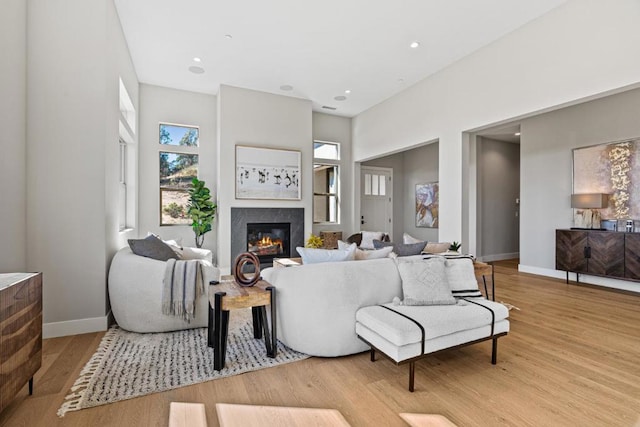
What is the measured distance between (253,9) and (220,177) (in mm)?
3067

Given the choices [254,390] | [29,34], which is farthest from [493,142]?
[29,34]

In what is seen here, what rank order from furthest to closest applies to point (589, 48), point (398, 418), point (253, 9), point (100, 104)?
point (253, 9), point (589, 48), point (100, 104), point (398, 418)

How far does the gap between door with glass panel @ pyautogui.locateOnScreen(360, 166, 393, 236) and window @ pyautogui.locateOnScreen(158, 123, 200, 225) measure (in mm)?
4163

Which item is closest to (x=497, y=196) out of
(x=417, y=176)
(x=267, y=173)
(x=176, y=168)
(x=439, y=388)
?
(x=417, y=176)

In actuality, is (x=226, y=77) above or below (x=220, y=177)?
above

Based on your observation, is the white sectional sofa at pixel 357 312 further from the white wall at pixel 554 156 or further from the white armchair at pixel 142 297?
the white wall at pixel 554 156

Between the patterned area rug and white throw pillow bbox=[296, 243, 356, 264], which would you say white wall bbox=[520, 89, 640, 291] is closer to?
white throw pillow bbox=[296, 243, 356, 264]

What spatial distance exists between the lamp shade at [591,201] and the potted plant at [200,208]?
6.16 meters

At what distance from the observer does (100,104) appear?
3.19 meters

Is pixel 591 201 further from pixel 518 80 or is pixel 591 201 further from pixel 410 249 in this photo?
pixel 410 249

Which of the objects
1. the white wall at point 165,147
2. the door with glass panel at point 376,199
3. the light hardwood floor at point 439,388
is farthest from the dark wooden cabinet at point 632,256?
the white wall at point 165,147

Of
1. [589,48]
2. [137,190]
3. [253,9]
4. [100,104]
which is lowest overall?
[137,190]

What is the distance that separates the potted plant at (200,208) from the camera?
5.93m

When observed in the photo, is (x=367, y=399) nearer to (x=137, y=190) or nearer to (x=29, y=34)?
(x=29, y=34)
